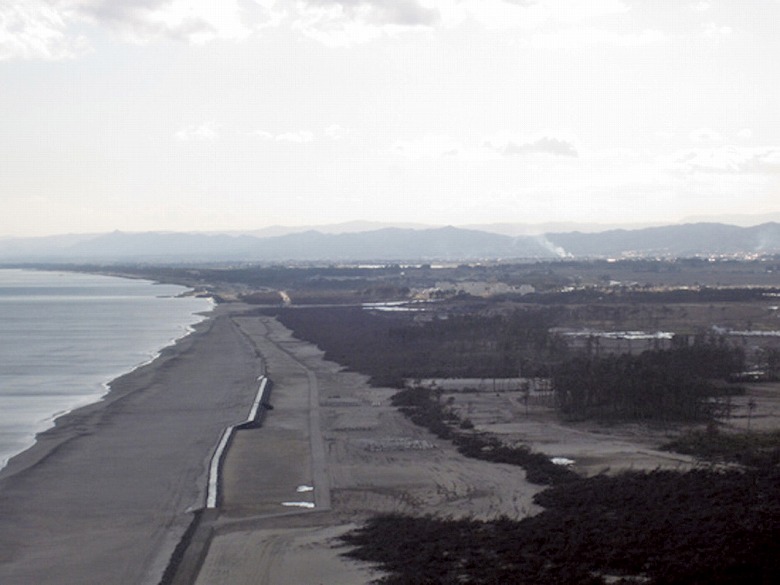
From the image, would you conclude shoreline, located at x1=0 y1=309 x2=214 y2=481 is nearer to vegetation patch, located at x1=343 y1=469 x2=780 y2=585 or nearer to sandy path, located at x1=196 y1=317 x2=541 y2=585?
sandy path, located at x1=196 y1=317 x2=541 y2=585

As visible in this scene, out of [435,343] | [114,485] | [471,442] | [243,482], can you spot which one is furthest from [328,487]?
[435,343]

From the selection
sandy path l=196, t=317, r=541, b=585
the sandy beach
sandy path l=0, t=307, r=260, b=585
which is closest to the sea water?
sandy path l=0, t=307, r=260, b=585

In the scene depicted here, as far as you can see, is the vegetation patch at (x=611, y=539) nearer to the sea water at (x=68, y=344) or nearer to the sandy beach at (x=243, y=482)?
the sandy beach at (x=243, y=482)

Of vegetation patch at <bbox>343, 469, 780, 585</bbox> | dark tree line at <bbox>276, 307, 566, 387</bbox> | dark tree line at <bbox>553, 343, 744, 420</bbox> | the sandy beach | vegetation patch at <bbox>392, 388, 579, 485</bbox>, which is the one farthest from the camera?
dark tree line at <bbox>276, 307, 566, 387</bbox>

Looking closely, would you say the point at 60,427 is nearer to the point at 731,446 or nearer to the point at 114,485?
the point at 114,485

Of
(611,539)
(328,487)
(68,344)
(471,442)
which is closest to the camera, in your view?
(611,539)

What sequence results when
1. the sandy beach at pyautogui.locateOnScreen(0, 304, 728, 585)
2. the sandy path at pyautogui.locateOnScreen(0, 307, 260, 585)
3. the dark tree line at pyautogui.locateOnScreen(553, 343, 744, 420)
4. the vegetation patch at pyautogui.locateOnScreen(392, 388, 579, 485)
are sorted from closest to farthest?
the sandy beach at pyautogui.locateOnScreen(0, 304, 728, 585), the sandy path at pyautogui.locateOnScreen(0, 307, 260, 585), the vegetation patch at pyautogui.locateOnScreen(392, 388, 579, 485), the dark tree line at pyautogui.locateOnScreen(553, 343, 744, 420)

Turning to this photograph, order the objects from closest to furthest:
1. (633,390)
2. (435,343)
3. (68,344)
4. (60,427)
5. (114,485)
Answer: (114,485), (60,427), (633,390), (435,343), (68,344)
